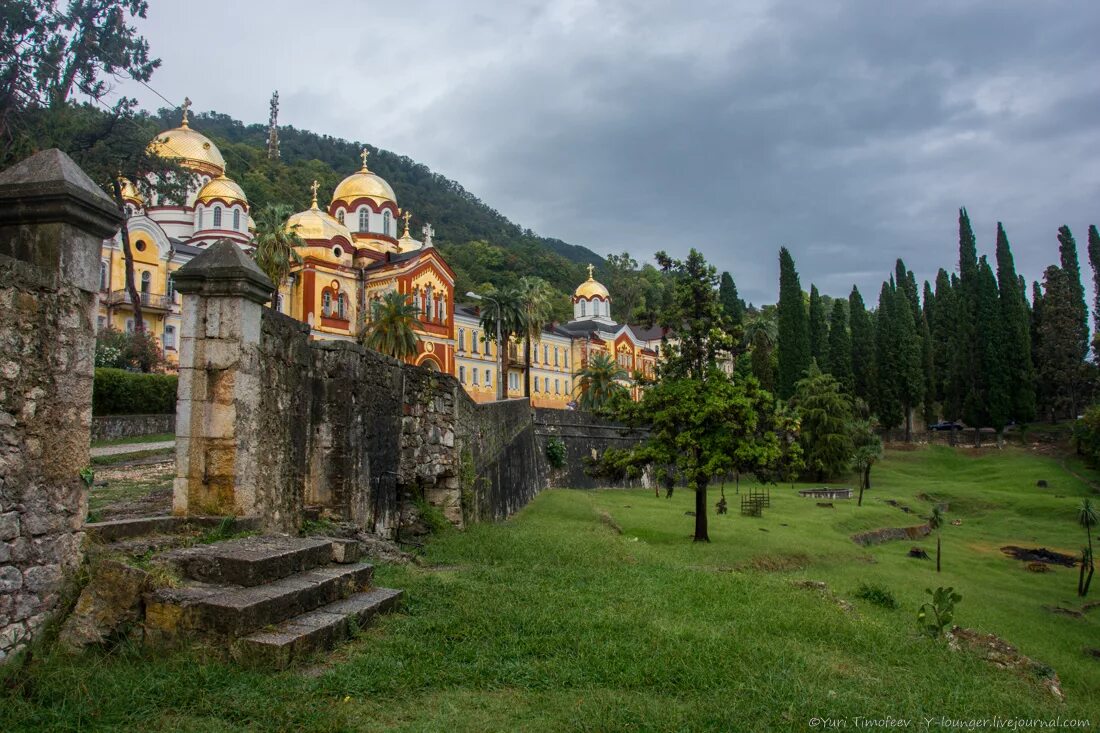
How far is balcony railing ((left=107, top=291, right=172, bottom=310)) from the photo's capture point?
38719 mm

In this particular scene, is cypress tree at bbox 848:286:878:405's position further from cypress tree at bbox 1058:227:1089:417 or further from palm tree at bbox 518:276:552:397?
palm tree at bbox 518:276:552:397

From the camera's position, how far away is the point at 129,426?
Result: 22391 mm

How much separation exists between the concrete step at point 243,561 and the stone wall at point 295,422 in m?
1.00

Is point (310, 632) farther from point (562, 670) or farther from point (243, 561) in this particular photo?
point (562, 670)

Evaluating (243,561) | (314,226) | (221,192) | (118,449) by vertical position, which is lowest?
(243,561)

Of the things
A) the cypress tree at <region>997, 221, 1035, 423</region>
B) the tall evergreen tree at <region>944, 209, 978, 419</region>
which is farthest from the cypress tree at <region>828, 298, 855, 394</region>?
the cypress tree at <region>997, 221, 1035, 423</region>

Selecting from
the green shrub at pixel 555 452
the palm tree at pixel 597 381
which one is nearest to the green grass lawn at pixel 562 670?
the green shrub at pixel 555 452

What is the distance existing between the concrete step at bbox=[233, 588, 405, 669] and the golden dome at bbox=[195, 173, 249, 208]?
51291 mm

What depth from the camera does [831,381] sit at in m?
55.9

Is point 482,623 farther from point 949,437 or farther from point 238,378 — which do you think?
point 949,437

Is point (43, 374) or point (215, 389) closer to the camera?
point (43, 374)

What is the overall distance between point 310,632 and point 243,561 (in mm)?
Answer: 814

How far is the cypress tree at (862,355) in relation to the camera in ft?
201

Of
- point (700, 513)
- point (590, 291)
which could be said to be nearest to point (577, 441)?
point (700, 513)
